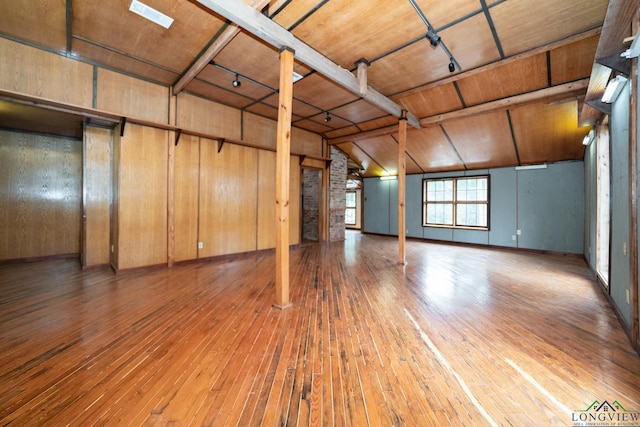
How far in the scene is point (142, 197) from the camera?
14.9 ft

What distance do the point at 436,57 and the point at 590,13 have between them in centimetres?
169

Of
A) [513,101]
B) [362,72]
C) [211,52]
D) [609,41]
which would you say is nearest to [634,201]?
[609,41]

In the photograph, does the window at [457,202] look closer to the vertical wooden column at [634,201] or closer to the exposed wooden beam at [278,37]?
the exposed wooden beam at [278,37]

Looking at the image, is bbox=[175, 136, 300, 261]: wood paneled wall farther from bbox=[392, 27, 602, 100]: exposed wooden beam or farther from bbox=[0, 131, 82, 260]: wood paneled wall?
bbox=[392, 27, 602, 100]: exposed wooden beam

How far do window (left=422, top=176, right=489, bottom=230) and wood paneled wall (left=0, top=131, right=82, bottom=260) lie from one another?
33.3ft

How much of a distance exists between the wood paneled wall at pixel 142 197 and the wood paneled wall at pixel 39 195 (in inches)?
94.1

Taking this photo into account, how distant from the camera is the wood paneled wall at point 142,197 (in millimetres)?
4336

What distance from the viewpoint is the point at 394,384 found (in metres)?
1.75

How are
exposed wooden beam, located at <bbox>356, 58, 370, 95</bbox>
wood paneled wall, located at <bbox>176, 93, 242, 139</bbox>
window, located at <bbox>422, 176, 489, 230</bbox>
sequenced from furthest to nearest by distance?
1. window, located at <bbox>422, 176, 489, 230</bbox>
2. wood paneled wall, located at <bbox>176, 93, 242, 139</bbox>
3. exposed wooden beam, located at <bbox>356, 58, 370, 95</bbox>

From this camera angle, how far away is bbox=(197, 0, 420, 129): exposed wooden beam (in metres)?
2.57

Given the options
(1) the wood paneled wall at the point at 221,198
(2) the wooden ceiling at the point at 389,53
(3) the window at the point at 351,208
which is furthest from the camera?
(3) the window at the point at 351,208

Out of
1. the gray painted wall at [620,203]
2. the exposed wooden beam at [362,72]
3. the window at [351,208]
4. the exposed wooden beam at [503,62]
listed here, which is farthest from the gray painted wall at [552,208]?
the window at [351,208]

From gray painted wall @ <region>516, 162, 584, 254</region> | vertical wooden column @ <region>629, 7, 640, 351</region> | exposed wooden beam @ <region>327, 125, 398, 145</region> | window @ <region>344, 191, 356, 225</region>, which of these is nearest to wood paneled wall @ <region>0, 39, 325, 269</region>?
exposed wooden beam @ <region>327, 125, 398, 145</region>

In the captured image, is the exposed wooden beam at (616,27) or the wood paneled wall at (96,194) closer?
the exposed wooden beam at (616,27)
